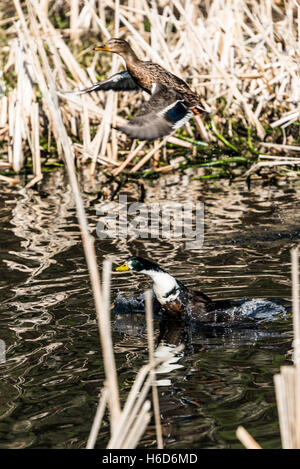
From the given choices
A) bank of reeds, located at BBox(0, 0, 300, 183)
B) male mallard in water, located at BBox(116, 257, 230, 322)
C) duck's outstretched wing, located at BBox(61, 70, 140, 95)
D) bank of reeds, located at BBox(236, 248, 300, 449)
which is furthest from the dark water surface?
duck's outstretched wing, located at BBox(61, 70, 140, 95)

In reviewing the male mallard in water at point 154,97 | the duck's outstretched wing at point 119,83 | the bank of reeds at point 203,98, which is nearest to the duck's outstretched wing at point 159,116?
the male mallard in water at point 154,97

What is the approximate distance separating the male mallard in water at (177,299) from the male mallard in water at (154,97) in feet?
3.04

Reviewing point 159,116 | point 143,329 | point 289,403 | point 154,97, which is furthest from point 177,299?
point 289,403

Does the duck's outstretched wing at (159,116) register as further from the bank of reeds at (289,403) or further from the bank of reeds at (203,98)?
the bank of reeds at (289,403)

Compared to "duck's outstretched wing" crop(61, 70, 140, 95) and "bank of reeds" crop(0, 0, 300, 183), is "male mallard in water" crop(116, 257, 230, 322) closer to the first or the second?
"duck's outstretched wing" crop(61, 70, 140, 95)

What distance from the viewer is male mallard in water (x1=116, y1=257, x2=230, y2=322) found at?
545 centimetres

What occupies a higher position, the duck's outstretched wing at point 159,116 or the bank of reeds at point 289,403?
the duck's outstretched wing at point 159,116

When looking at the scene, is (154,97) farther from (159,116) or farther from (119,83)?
(119,83)

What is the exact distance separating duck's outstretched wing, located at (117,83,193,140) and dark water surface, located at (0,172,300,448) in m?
1.17

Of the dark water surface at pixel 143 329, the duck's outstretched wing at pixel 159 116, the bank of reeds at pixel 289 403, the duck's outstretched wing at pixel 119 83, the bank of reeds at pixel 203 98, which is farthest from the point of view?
the bank of reeds at pixel 203 98

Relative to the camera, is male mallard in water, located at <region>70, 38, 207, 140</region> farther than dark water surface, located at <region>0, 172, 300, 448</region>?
Yes

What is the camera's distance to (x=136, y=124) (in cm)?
584

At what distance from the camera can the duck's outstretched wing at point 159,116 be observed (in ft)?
18.9
